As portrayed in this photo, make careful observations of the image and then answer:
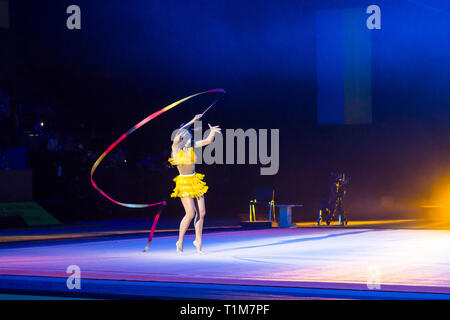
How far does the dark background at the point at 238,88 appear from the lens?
20.3 meters

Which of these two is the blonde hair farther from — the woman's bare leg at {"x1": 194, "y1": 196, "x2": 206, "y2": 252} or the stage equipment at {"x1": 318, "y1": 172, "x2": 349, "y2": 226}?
the stage equipment at {"x1": 318, "y1": 172, "x2": 349, "y2": 226}

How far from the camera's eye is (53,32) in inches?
870

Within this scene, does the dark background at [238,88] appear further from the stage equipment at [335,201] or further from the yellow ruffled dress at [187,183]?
the yellow ruffled dress at [187,183]

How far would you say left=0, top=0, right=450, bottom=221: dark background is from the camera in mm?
20266

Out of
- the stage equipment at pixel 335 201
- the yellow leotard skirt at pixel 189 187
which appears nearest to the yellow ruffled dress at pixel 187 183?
the yellow leotard skirt at pixel 189 187

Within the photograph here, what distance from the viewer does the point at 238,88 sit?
71.2 feet

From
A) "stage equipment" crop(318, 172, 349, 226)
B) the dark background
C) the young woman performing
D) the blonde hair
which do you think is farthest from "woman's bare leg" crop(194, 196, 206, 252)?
the dark background

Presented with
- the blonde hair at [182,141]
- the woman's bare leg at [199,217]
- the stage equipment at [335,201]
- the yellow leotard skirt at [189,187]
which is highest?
the blonde hair at [182,141]

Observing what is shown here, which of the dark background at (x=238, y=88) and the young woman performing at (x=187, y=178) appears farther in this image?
the dark background at (x=238, y=88)

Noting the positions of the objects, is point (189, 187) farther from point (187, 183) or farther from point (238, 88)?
point (238, 88)
